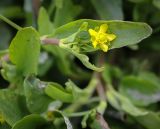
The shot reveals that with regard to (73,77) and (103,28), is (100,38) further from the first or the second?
(73,77)

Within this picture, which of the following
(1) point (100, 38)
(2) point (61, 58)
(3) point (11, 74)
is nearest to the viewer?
(1) point (100, 38)

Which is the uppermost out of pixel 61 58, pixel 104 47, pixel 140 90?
pixel 104 47

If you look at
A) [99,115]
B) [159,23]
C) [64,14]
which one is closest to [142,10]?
[159,23]

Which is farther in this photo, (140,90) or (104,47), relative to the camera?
(140,90)

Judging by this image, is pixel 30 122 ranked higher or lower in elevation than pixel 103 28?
lower

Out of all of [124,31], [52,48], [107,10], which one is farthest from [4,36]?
[124,31]
